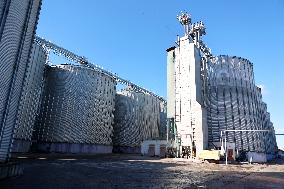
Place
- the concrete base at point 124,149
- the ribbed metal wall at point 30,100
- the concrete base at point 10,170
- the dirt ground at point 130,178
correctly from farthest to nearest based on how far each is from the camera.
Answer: the concrete base at point 124,149
the ribbed metal wall at point 30,100
the concrete base at point 10,170
the dirt ground at point 130,178

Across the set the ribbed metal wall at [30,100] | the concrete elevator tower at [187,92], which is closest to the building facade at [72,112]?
the ribbed metal wall at [30,100]

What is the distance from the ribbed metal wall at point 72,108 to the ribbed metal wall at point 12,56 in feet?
136

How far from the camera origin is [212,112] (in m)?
57.8

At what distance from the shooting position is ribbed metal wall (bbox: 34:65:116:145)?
58.5 metres

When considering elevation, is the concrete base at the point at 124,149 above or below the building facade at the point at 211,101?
below

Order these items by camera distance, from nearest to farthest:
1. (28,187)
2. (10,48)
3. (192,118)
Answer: (28,187), (10,48), (192,118)

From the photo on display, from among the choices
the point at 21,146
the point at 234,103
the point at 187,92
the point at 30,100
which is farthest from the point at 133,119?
the point at 21,146

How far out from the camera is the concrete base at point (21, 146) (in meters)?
48.1

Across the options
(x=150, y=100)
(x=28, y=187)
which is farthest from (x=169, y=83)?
(x=28, y=187)

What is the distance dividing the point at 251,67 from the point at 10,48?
194ft

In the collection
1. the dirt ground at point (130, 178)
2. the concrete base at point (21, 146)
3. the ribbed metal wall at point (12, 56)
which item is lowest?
the dirt ground at point (130, 178)

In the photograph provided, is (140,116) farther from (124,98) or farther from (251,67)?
(251,67)

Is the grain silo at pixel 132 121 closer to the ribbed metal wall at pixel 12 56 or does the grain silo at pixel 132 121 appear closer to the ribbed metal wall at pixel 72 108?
the ribbed metal wall at pixel 72 108

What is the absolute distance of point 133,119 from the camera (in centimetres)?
8050
